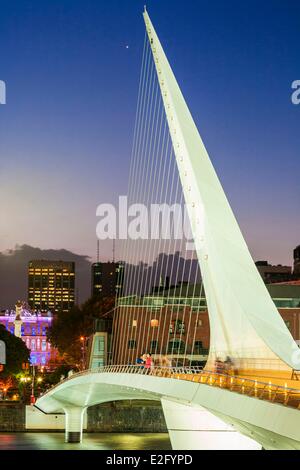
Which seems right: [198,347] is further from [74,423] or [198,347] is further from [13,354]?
[13,354]

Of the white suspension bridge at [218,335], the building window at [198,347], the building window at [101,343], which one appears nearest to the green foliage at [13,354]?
the building window at [101,343]

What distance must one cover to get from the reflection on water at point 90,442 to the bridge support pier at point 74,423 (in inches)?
17.9

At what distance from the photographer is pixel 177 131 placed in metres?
27.4

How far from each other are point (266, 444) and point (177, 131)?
1196cm

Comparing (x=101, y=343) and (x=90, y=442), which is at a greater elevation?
(x=101, y=343)

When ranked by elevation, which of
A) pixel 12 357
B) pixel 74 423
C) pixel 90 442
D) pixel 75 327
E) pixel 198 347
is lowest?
pixel 90 442

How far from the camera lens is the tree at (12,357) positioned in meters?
69.3

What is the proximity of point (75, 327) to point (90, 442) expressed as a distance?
3542cm

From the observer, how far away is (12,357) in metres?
70.5

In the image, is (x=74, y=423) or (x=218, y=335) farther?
(x=74, y=423)

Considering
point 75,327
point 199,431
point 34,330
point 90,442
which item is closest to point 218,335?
point 199,431

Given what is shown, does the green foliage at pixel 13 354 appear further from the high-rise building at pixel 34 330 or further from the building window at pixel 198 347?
the high-rise building at pixel 34 330
